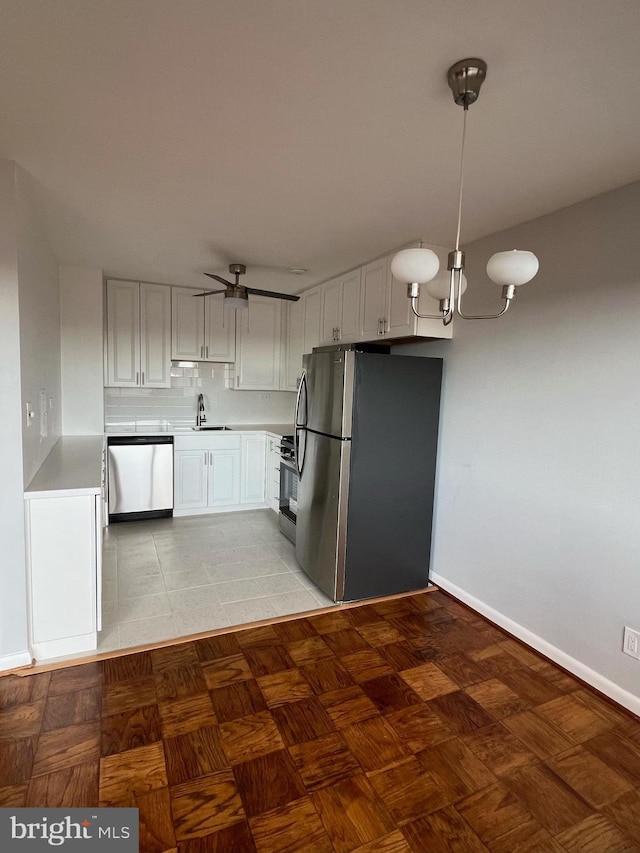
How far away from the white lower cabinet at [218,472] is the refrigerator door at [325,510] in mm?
1526

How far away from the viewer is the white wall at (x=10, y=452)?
1.97m

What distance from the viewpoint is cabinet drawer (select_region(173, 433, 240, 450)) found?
439 centimetres

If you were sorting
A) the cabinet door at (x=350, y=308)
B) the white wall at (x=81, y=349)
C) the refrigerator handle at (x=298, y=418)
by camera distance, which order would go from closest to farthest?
1. the refrigerator handle at (x=298, y=418)
2. the cabinet door at (x=350, y=308)
3. the white wall at (x=81, y=349)

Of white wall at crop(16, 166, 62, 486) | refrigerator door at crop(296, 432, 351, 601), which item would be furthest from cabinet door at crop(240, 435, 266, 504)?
white wall at crop(16, 166, 62, 486)

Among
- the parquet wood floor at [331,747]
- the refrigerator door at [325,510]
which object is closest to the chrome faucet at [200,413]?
the refrigerator door at [325,510]

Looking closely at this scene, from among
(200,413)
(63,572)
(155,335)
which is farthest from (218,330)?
(63,572)

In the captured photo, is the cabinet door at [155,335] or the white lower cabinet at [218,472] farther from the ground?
the cabinet door at [155,335]

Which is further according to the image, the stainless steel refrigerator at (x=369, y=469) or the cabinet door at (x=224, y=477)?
the cabinet door at (x=224, y=477)

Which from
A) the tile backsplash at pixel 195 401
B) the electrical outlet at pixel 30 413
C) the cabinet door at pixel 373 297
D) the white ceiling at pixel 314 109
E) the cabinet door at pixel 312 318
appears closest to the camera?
the white ceiling at pixel 314 109

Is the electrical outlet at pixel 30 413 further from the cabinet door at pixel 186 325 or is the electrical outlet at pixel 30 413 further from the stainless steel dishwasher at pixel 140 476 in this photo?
the cabinet door at pixel 186 325

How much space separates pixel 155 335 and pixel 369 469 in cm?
280

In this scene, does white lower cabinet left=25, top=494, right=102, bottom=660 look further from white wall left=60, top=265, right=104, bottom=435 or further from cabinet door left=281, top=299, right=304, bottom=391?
cabinet door left=281, top=299, right=304, bottom=391

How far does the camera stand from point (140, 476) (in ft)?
13.9

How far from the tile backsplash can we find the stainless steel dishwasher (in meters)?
0.64
